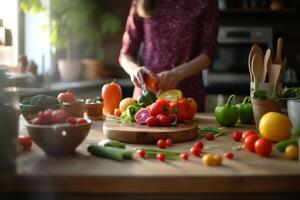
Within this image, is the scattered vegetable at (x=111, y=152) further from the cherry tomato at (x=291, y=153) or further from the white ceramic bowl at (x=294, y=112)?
the white ceramic bowl at (x=294, y=112)

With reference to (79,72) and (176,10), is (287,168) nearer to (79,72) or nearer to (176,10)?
(176,10)

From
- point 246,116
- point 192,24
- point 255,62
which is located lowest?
point 246,116

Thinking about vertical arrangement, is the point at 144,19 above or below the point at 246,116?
above

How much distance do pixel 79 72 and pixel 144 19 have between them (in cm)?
A: 156

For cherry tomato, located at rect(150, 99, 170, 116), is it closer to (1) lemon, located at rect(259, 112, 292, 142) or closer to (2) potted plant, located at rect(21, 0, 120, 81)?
(1) lemon, located at rect(259, 112, 292, 142)

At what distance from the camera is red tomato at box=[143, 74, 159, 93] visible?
1930mm

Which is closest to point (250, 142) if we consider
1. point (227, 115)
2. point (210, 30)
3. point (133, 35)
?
point (227, 115)

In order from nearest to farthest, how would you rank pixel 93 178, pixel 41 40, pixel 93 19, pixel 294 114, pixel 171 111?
pixel 93 178
pixel 294 114
pixel 171 111
pixel 41 40
pixel 93 19

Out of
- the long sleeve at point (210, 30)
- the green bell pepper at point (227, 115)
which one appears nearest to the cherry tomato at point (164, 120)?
the green bell pepper at point (227, 115)

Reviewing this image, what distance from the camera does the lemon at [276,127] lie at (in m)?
1.30

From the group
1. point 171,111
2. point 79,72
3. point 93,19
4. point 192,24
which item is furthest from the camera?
point 93,19

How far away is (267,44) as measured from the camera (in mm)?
3676

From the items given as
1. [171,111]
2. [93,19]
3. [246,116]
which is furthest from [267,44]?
[171,111]

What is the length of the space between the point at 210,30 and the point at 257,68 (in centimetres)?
67
